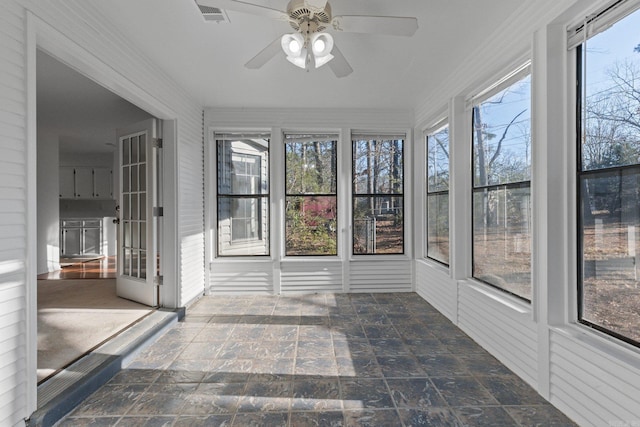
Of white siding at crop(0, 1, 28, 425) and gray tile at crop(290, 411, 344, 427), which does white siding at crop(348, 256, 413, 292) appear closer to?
gray tile at crop(290, 411, 344, 427)

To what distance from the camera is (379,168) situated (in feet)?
16.3

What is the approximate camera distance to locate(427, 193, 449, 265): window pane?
3.95 meters

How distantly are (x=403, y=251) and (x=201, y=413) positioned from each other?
356 centimetres

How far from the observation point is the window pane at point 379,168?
195 inches

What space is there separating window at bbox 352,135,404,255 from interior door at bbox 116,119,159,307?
267 cm

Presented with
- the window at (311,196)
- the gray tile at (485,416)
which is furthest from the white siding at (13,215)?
the window at (311,196)

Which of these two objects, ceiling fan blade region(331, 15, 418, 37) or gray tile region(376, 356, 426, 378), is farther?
gray tile region(376, 356, 426, 378)

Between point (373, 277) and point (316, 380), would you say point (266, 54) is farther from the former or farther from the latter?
point (373, 277)

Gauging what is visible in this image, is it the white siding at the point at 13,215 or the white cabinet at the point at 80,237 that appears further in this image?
the white cabinet at the point at 80,237

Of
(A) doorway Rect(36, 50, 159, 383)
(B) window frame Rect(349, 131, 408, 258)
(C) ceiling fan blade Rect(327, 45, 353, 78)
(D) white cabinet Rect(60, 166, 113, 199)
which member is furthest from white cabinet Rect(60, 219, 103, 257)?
(C) ceiling fan blade Rect(327, 45, 353, 78)

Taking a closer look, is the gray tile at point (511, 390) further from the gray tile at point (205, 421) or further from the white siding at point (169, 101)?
the white siding at point (169, 101)

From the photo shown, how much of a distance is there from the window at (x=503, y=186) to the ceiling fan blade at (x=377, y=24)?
1149 millimetres

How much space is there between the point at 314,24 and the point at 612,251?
2.17 meters

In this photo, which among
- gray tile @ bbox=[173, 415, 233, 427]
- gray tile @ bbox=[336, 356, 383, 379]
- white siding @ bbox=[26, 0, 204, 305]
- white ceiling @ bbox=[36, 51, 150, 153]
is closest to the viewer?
gray tile @ bbox=[173, 415, 233, 427]
